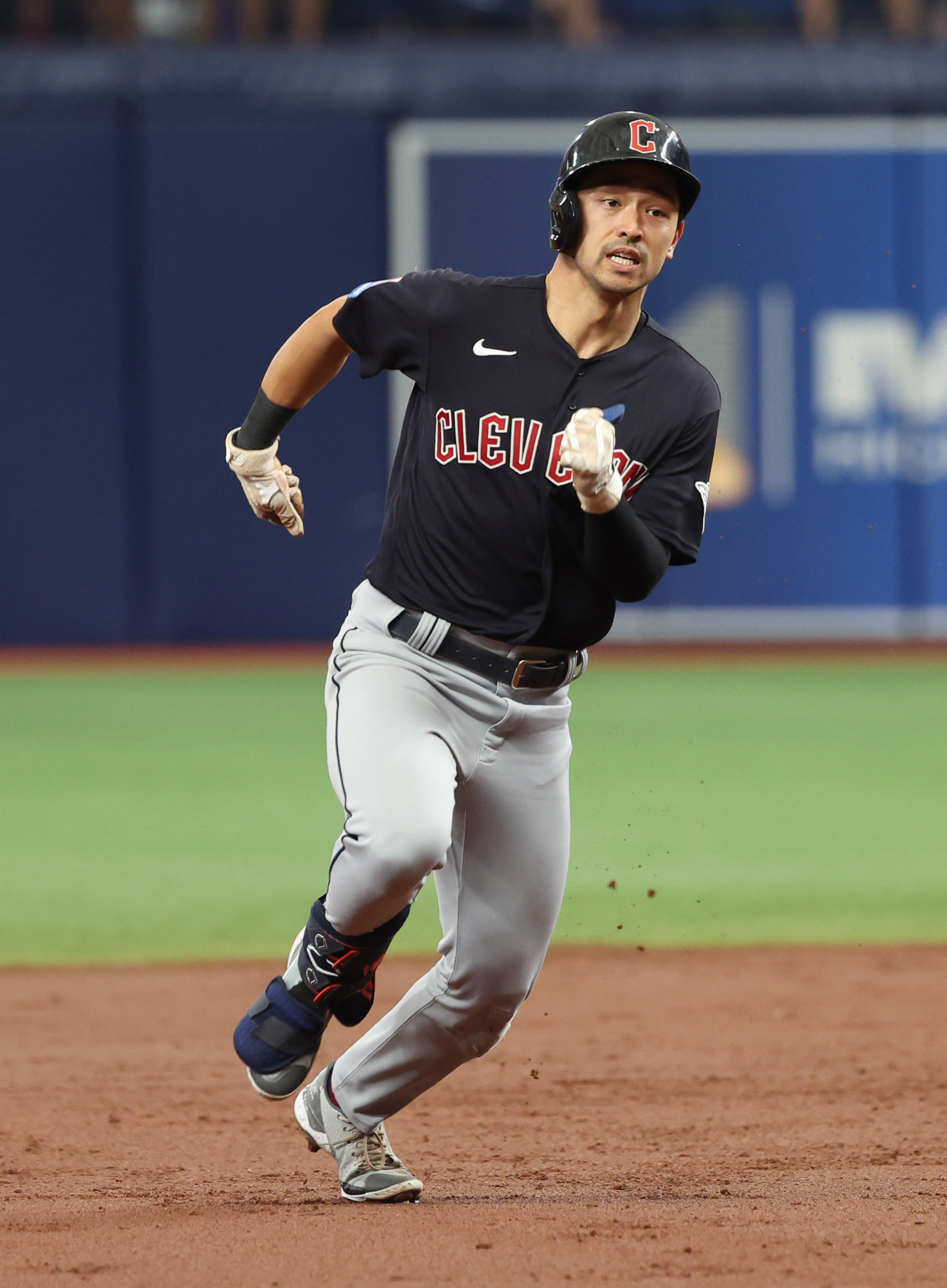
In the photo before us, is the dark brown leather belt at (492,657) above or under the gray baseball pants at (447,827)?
above

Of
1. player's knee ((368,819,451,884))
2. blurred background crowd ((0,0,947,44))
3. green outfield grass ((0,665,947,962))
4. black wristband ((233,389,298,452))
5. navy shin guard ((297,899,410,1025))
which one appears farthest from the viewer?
blurred background crowd ((0,0,947,44))

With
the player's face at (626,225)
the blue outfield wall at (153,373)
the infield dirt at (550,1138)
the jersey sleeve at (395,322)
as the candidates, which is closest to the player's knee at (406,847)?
the infield dirt at (550,1138)

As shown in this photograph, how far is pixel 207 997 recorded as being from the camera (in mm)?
4996

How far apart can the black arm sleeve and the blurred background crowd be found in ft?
40.1

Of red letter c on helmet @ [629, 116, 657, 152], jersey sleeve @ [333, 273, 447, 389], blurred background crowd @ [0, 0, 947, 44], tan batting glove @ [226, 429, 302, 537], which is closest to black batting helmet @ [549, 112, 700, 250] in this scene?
red letter c on helmet @ [629, 116, 657, 152]

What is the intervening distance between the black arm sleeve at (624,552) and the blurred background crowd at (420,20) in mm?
12233

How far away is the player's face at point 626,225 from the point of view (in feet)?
10.3

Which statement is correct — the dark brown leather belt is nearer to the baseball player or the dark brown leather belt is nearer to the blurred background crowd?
the baseball player

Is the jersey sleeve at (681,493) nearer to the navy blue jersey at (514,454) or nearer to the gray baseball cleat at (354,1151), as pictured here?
the navy blue jersey at (514,454)

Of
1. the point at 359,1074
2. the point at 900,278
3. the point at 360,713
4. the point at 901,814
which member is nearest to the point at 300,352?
the point at 360,713

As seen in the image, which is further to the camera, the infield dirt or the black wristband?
the black wristband

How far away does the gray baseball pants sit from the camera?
10.0ft

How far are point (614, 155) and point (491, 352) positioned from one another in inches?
16.3

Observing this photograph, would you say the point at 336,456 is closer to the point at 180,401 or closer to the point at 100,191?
the point at 180,401
